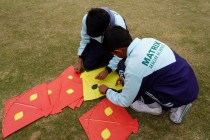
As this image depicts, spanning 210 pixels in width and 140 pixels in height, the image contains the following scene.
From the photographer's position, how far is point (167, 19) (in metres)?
3.76

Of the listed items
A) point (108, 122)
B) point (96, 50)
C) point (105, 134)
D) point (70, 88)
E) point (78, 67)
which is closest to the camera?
point (105, 134)

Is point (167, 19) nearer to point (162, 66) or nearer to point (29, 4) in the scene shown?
point (162, 66)

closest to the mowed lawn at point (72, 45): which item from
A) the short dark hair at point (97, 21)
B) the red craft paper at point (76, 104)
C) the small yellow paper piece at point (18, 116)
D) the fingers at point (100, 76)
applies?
the red craft paper at point (76, 104)

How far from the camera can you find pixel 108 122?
204cm

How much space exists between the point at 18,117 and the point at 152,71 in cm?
135

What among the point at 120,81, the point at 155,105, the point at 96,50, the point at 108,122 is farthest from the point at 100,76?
the point at 155,105

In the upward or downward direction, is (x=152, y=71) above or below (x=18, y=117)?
above

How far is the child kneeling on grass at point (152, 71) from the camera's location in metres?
1.60

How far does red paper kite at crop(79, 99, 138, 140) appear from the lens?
1934 millimetres

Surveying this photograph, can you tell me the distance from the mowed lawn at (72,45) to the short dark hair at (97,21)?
74 cm

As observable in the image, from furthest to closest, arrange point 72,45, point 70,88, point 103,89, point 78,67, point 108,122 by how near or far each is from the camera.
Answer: point 72,45 < point 78,67 < point 70,88 < point 103,89 < point 108,122

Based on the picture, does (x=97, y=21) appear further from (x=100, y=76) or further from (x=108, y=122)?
(x=108, y=122)

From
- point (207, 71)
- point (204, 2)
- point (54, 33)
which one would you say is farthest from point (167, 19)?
point (54, 33)

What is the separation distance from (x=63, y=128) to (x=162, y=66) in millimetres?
1057
